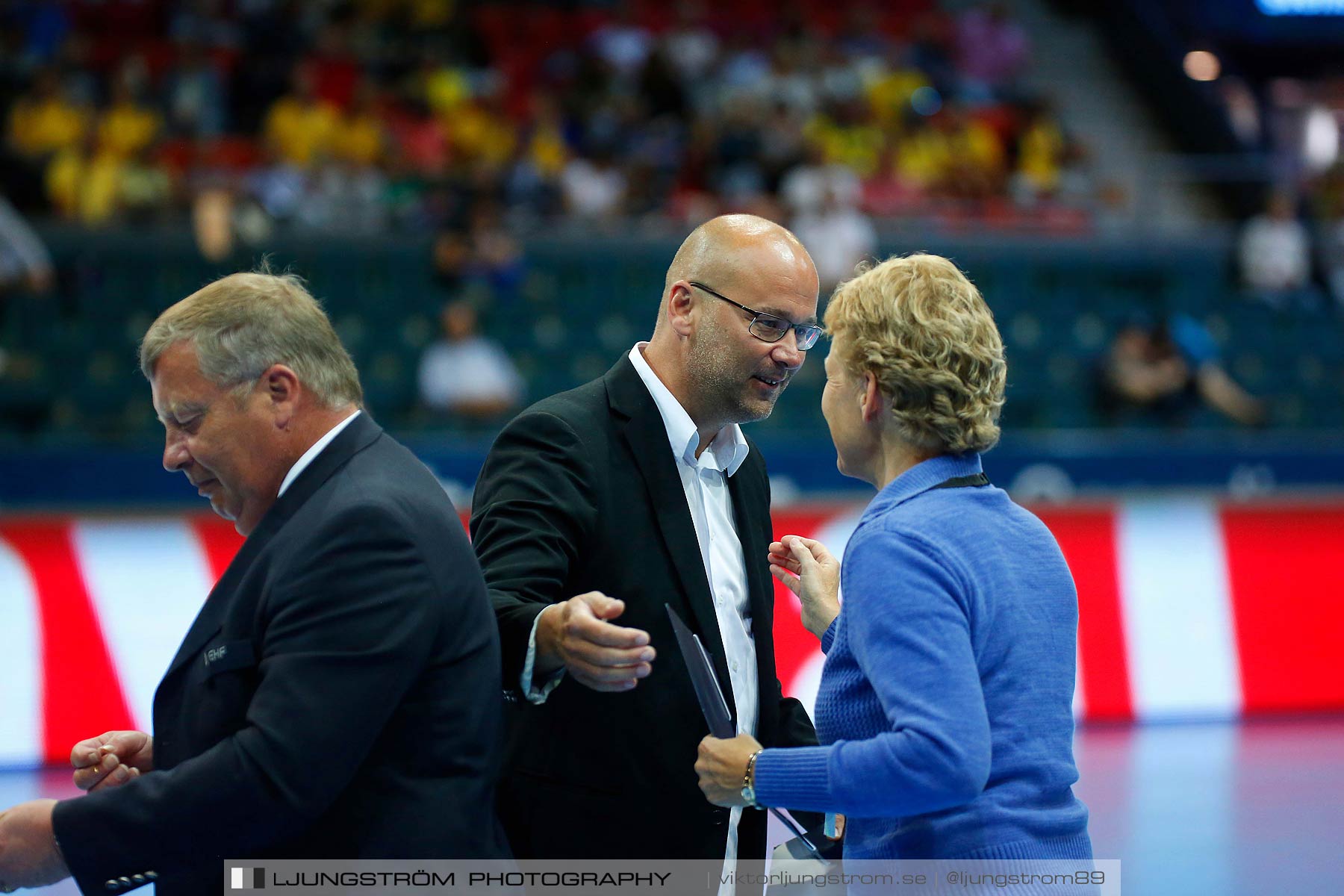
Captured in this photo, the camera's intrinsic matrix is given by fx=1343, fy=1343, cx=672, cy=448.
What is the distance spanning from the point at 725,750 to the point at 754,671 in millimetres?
643

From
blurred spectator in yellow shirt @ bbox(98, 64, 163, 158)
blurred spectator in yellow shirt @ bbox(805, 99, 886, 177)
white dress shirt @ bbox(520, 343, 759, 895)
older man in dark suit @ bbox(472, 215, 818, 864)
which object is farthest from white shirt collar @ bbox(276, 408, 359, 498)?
blurred spectator in yellow shirt @ bbox(805, 99, 886, 177)

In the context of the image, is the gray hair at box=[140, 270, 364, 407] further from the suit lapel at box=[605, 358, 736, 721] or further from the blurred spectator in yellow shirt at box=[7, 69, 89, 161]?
the blurred spectator in yellow shirt at box=[7, 69, 89, 161]

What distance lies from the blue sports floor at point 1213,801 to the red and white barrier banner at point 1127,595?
8.4 inches

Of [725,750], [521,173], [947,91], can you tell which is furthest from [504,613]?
[947,91]

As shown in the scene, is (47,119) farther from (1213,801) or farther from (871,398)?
(871,398)

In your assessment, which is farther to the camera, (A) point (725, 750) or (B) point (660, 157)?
(B) point (660, 157)

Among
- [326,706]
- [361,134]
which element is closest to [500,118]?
[361,134]

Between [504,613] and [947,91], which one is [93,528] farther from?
[947,91]

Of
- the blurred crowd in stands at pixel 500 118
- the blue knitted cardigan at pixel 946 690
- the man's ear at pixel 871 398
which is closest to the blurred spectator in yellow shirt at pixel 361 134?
the blurred crowd in stands at pixel 500 118

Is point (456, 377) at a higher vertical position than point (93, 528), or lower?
higher

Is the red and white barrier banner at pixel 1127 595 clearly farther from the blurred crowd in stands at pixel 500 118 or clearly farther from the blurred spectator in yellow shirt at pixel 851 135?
the blurred spectator in yellow shirt at pixel 851 135

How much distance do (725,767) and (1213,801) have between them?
4.30 metres

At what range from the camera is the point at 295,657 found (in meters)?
1.95

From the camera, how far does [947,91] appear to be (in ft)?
46.7
